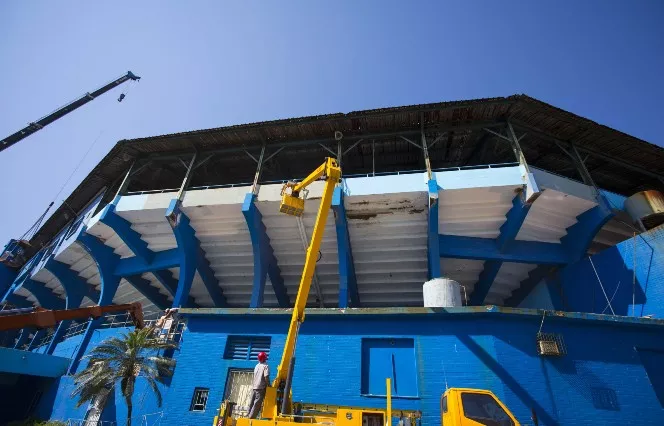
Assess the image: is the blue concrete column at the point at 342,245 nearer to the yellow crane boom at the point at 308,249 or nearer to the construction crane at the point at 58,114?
the yellow crane boom at the point at 308,249

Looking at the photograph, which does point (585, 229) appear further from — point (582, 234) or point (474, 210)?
point (474, 210)

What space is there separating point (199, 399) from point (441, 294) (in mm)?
9749

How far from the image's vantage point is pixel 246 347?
13688 millimetres

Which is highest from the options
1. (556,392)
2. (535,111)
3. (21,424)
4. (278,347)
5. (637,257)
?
Answer: (535,111)

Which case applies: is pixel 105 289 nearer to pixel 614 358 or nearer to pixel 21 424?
pixel 21 424

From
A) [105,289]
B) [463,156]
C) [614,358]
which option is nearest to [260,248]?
[105,289]

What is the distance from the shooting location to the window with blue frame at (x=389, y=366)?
11.8 m

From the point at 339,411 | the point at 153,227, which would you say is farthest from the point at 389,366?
the point at 153,227

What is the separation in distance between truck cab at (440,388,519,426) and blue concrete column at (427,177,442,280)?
26.3 feet

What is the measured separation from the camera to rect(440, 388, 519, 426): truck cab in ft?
23.3

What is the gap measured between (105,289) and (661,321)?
25.8m

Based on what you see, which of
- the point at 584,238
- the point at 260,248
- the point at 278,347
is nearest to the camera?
the point at 278,347

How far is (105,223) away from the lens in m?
18.3

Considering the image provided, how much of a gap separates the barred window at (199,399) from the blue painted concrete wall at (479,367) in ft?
0.60
